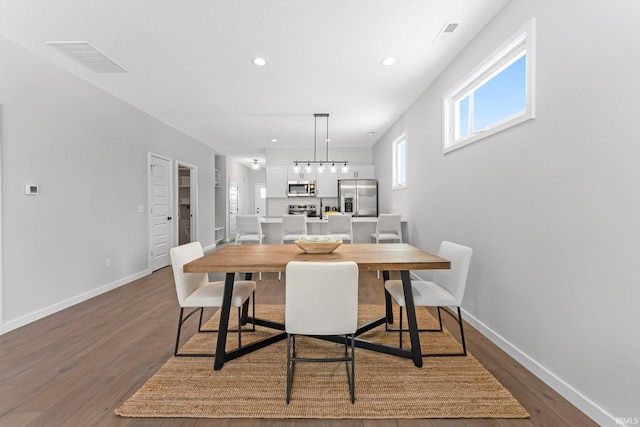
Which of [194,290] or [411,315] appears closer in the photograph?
[411,315]

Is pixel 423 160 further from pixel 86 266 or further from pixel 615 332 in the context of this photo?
pixel 86 266

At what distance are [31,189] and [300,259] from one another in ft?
9.54

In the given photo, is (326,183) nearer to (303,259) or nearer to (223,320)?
(303,259)

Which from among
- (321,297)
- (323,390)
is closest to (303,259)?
(321,297)

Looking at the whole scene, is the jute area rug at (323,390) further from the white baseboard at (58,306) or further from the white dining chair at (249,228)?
the white dining chair at (249,228)

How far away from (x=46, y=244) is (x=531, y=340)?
4.48 metres

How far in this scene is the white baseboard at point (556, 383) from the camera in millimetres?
1533

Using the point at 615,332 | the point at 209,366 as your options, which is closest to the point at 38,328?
the point at 209,366

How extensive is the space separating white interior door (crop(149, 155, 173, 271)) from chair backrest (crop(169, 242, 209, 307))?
3111mm

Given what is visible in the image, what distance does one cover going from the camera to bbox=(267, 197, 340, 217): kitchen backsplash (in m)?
7.94

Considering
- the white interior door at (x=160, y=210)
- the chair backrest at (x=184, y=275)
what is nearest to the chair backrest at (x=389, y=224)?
the chair backrest at (x=184, y=275)

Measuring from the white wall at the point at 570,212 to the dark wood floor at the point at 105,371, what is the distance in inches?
7.2

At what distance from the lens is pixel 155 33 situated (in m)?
2.66

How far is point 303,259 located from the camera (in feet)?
7.02
